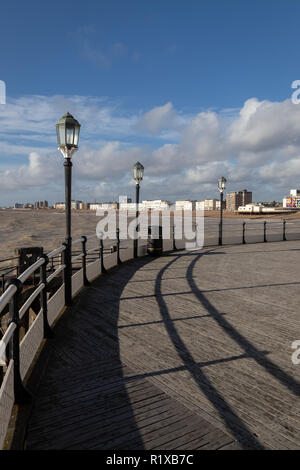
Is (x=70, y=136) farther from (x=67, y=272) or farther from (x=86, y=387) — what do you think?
(x=86, y=387)

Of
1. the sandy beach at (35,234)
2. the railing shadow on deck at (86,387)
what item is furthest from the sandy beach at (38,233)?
the railing shadow on deck at (86,387)

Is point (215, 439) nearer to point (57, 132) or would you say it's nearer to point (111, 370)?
point (111, 370)

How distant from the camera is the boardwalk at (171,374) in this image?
120 inches

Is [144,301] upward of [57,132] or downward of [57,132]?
downward

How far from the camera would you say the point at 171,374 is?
162 inches

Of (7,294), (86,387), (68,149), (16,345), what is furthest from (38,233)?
(7,294)

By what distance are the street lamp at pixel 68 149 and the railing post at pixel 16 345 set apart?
3.46 m

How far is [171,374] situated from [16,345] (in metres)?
1.94

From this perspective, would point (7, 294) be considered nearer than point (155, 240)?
Yes

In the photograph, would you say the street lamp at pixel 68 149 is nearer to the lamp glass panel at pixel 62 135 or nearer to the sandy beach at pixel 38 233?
the lamp glass panel at pixel 62 135

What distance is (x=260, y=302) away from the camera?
7449 mm

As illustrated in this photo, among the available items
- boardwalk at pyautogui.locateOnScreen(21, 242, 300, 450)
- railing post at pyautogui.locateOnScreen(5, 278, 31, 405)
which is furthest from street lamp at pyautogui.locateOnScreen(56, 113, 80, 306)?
railing post at pyautogui.locateOnScreen(5, 278, 31, 405)

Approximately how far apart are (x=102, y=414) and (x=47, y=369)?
1.33 metres
